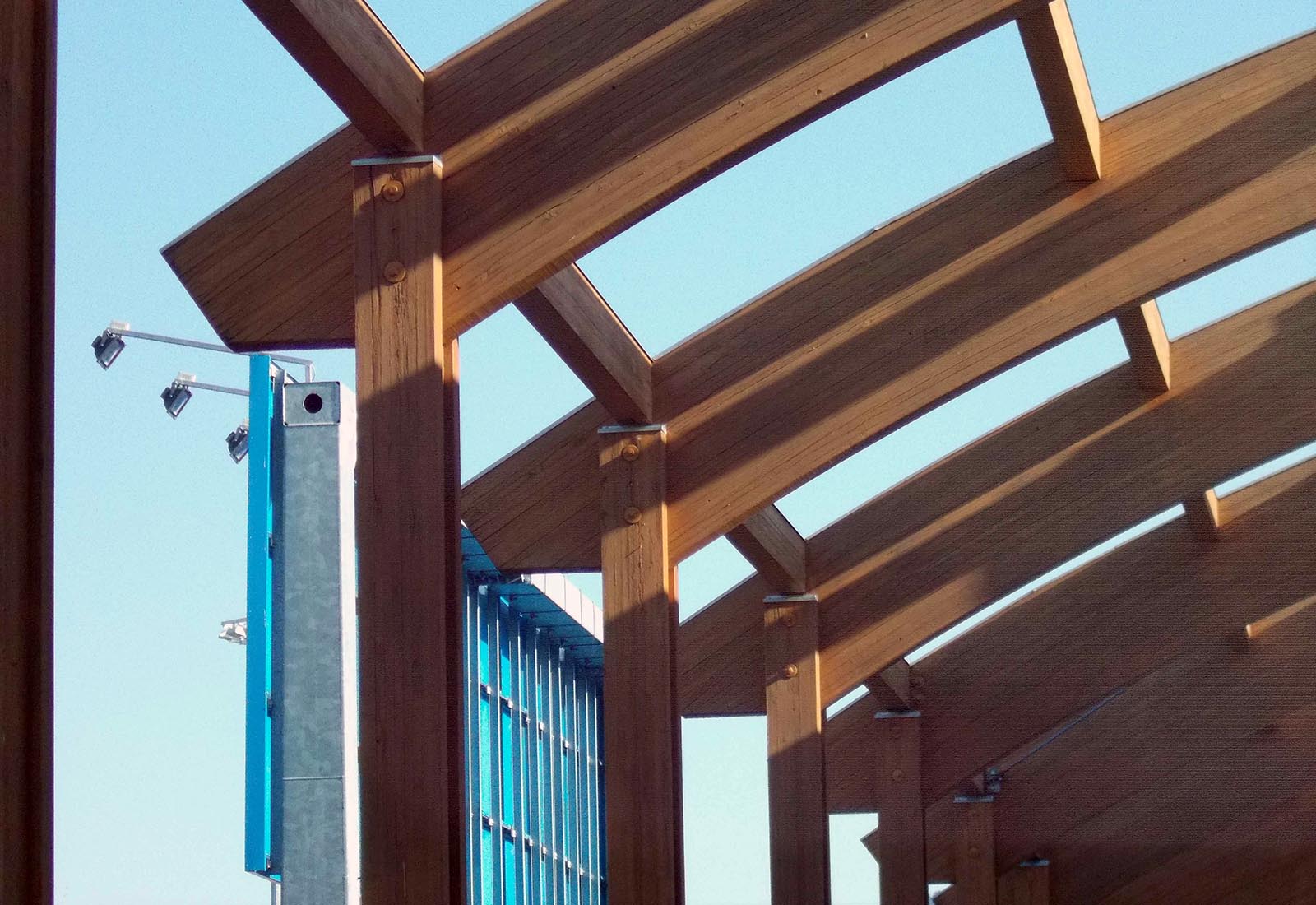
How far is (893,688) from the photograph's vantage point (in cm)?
1355

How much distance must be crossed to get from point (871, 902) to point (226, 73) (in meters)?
8.69

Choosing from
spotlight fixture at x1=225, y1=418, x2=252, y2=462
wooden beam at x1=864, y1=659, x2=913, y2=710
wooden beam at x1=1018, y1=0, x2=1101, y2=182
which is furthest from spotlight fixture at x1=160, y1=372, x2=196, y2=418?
wooden beam at x1=1018, y1=0, x2=1101, y2=182

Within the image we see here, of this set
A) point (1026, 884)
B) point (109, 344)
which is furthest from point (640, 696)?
point (1026, 884)

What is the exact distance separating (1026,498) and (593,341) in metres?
4.32

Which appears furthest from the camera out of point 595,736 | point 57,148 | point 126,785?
point 595,736

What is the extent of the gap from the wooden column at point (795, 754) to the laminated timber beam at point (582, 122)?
19.3ft

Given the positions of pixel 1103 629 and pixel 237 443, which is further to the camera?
pixel 237 443

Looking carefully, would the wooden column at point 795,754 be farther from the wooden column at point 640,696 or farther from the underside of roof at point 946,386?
the wooden column at point 640,696

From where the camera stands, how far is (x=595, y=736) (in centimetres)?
1695

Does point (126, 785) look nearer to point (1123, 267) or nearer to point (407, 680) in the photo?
point (407, 680)

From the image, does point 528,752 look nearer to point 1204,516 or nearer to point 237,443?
point 237,443

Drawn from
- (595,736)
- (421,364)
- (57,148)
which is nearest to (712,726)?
(595,736)

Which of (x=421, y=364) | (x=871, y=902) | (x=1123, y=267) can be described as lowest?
(x=871, y=902)

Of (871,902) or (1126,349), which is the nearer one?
(1126,349)
